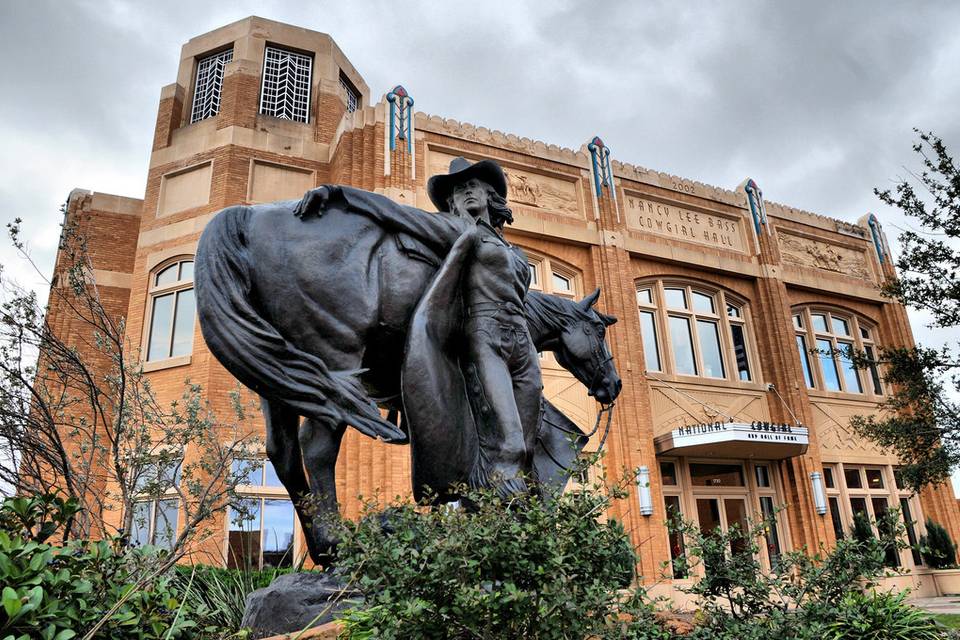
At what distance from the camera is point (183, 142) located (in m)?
18.1

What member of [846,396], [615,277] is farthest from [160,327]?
[846,396]

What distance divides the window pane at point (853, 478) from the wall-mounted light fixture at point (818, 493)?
2.25 meters

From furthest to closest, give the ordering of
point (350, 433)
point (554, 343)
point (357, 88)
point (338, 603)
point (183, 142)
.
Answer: point (357, 88), point (183, 142), point (350, 433), point (554, 343), point (338, 603)

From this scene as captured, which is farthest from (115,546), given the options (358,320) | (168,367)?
(168,367)

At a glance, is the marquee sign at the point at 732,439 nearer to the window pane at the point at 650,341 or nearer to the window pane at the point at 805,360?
the window pane at the point at 650,341

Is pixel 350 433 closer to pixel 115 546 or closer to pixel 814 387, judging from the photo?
pixel 115 546

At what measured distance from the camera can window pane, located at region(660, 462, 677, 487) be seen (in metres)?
18.3

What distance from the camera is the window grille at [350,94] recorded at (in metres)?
20.7

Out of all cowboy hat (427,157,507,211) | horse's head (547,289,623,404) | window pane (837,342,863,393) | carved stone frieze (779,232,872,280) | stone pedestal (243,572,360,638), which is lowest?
stone pedestal (243,572,360,638)

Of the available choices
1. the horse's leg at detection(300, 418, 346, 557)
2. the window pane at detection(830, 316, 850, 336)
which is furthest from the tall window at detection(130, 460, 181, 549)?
the window pane at detection(830, 316, 850, 336)

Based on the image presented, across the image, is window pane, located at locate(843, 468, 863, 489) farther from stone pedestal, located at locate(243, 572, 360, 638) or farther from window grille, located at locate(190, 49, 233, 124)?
stone pedestal, located at locate(243, 572, 360, 638)

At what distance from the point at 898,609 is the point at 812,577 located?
1799mm

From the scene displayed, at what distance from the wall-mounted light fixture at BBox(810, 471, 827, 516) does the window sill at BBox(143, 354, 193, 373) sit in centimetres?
1597

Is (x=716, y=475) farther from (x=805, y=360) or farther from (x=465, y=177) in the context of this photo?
(x=465, y=177)
